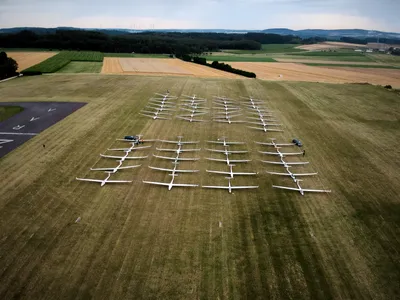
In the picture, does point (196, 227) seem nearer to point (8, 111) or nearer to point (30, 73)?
point (8, 111)

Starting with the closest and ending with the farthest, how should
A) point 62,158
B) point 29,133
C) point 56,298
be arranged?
point 56,298 < point 62,158 < point 29,133

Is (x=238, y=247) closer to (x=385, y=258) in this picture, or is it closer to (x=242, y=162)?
(x=385, y=258)

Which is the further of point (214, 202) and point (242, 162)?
point (242, 162)

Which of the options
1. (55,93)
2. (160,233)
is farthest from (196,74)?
(160,233)

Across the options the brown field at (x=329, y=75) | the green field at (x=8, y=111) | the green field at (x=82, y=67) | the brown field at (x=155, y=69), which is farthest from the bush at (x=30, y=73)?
the brown field at (x=329, y=75)

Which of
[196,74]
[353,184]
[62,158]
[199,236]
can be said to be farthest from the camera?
[196,74]

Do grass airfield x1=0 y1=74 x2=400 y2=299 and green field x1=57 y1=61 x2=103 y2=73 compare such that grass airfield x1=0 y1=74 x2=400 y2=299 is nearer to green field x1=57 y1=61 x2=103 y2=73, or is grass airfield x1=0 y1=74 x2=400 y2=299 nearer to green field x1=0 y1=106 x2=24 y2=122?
green field x1=0 y1=106 x2=24 y2=122
